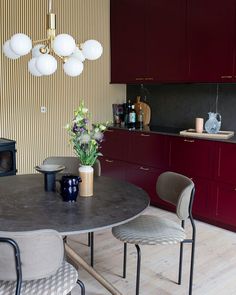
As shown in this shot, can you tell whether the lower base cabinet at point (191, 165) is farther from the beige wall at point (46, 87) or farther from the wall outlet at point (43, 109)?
the wall outlet at point (43, 109)

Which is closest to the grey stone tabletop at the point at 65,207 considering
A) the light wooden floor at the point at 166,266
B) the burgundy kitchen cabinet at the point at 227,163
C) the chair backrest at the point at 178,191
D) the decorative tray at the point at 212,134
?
the chair backrest at the point at 178,191

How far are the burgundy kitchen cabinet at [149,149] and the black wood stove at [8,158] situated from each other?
1.37 meters

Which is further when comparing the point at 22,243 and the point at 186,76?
the point at 186,76

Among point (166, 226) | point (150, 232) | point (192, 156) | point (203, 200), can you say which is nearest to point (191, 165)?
point (192, 156)

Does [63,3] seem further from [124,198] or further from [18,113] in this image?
[124,198]

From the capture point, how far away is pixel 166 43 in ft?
14.0

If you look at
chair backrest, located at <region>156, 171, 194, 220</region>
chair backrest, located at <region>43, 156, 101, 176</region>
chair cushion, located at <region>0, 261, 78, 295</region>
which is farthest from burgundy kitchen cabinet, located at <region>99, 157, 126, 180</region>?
chair cushion, located at <region>0, 261, 78, 295</region>

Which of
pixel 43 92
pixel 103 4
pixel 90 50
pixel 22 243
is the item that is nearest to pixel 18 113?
pixel 43 92

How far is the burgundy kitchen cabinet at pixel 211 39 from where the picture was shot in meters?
3.66

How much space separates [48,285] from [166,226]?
98 centimetres

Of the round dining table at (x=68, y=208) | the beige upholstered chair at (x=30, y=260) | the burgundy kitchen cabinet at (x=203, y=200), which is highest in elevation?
the round dining table at (x=68, y=208)

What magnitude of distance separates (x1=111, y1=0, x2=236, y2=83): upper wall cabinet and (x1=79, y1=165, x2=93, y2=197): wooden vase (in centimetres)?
207

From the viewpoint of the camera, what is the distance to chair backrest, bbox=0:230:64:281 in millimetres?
1587

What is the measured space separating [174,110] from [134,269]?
2.34 metres
